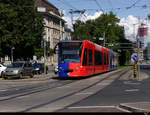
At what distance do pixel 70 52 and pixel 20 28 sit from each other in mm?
28977

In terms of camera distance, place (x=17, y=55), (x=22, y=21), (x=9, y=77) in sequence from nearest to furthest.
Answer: (x=9, y=77)
(x=22, y=21)
(x=17, y=55)

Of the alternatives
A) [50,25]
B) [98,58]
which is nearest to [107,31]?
[50,25]

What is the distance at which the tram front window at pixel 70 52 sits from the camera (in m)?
28.2

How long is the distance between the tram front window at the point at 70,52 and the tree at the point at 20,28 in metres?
24.5

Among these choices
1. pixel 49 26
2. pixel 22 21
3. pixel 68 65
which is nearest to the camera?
pixel 68 65

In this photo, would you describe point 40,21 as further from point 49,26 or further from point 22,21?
point 49,26

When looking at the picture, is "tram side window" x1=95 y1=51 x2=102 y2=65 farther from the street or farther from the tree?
the tree

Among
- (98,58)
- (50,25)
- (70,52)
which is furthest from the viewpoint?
(50,25)

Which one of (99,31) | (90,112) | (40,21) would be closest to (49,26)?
(99,31)

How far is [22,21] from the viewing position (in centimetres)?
5659

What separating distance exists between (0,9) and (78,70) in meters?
28.4

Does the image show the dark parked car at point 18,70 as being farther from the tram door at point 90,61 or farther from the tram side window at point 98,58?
the tram side window at point 98,58

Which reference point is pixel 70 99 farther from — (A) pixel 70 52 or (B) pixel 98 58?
(B) pixel 98 58

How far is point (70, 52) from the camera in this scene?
93.1 ft
